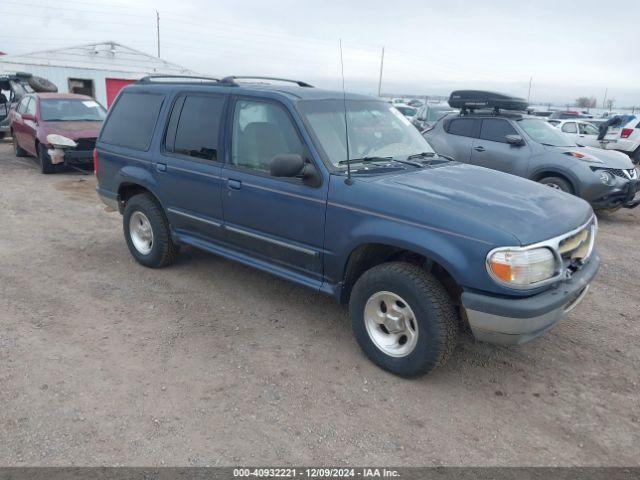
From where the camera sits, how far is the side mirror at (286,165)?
133 inches

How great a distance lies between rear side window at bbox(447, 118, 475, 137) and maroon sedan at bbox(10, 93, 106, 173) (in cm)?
728

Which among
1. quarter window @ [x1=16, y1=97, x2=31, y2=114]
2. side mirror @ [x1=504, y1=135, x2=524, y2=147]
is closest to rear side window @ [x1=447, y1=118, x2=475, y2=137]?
side mirror @ [x1=504, y1=135, x2=524, y2=147]

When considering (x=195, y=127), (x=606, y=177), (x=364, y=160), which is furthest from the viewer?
(x=606, y=177)

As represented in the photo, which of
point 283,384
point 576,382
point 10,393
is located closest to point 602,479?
point 576,382

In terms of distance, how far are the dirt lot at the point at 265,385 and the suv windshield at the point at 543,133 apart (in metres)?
3.90

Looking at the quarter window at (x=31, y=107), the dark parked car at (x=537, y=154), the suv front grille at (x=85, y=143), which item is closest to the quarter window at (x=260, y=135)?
the dark parked car at (x=537, y=154)

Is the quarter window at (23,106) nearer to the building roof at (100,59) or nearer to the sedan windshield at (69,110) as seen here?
the sedan windshield at (69,110)

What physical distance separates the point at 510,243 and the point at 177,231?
3250 millimetres

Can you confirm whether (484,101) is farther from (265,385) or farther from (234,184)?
(265,385)

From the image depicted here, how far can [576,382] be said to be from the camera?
347 cm

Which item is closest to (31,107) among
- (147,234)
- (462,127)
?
(147,234)

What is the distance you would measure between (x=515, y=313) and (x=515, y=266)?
0.28 m

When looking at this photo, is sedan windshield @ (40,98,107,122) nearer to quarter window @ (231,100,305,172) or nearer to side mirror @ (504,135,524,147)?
quarter window @ (231,100,305,172)

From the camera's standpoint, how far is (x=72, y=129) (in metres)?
10.5
